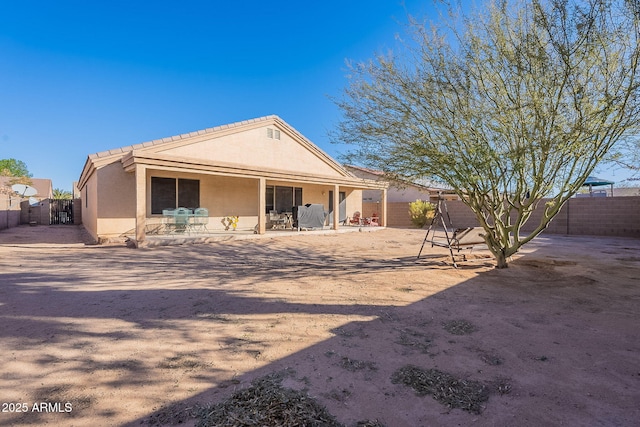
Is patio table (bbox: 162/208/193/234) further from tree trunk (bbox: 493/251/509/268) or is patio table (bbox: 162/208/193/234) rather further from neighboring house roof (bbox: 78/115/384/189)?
tree trunk (bbox: 493/251/509/268)

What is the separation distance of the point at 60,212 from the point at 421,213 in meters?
25.0

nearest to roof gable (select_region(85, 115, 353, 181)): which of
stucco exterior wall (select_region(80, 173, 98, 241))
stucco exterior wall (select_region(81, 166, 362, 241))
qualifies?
stucco exterior wall (select_region(81, 166, 362, 241))

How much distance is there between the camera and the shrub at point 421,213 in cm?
1916

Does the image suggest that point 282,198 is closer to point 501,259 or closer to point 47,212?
point 501,259

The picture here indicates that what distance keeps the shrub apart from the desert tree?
12617mm

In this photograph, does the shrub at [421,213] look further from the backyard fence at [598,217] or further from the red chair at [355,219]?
the backyard fence at [598,217]

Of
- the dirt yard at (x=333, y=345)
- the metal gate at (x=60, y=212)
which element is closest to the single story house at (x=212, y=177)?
the dirt yard at (x=333, y=345)

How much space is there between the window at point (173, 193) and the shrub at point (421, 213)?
12.8 m

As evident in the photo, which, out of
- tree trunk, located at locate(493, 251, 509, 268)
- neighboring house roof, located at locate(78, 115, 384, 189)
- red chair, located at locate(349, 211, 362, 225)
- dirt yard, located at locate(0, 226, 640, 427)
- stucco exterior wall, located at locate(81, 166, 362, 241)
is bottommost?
dirt yard, located at locate(0, 226, 640, 427)

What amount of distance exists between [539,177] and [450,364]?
4.40 meters

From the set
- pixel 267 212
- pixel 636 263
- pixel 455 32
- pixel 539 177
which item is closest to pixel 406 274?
pixel 539 177

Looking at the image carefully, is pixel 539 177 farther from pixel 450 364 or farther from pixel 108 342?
pixel 108 342

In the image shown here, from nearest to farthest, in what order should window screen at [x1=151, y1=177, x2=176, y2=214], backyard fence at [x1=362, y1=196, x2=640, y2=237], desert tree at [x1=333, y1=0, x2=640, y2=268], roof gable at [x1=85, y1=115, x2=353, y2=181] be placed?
desert tree at [x1=333, y1=0, x2=640, y2=268] < window screen at [x1=151, y1=177, x2=176, y2=214] < roof gable at [x1=85, y1=115, x2=353, y2=181] < backyard fence at [x1=362, y1=196, x2=640, y2=237]

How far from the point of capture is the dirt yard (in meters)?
2.03
